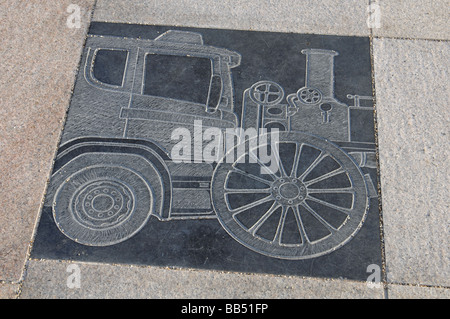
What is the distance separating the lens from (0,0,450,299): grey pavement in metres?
3.17

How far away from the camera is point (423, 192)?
347 centimetres

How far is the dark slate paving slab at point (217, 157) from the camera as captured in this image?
3248mm

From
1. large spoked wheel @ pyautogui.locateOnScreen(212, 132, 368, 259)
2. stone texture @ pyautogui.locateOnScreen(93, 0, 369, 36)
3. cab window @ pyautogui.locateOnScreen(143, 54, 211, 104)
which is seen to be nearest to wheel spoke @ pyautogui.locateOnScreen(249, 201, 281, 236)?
large spoked wheel @ pyautogui.locateOnScreen(212, 132, 368, 259)

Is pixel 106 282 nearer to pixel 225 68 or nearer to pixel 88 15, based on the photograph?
pixel 225 68

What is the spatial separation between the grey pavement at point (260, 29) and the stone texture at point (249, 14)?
0.04ft

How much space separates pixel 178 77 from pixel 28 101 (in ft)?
4.41

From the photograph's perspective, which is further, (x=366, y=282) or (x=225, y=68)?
(x=225, y=68)

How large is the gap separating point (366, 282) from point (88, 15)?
3525 millimetres

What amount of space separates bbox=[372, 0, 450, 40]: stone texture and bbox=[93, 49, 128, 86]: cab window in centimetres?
245

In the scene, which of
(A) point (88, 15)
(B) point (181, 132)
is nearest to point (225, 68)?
(B) point (181, 132)

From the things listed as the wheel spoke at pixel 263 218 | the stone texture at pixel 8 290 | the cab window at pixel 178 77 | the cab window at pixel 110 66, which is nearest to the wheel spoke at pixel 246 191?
the wheel spoke at pixel 263 218

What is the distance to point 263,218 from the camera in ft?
10.9

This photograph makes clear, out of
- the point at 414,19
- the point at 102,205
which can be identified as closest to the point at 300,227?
the point at 102,205

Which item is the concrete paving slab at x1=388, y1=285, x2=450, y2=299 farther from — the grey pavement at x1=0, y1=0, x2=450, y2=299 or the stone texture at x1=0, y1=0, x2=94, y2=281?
the stone texture at x1=0, y1=0, x2=94, y2=281
